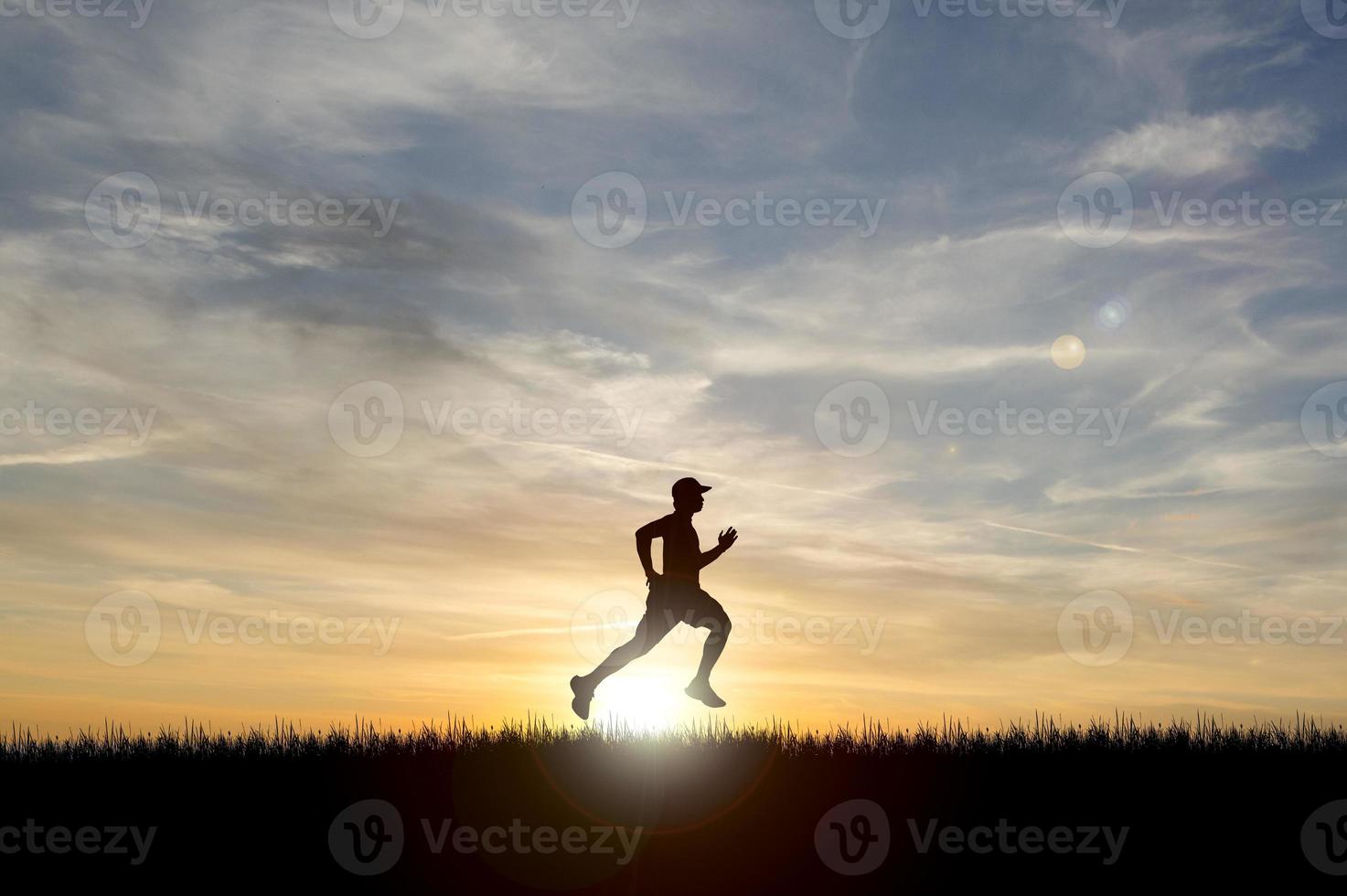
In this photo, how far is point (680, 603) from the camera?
49.0 ft

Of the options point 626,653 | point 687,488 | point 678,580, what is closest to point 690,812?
point 626,653

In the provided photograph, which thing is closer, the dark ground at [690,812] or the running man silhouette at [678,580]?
the dark ground at [690,812]

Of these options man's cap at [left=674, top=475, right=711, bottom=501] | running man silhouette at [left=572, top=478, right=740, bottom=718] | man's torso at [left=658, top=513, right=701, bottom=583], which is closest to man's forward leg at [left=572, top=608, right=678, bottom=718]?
running man silhouette at [left=572, top=478, right=740, bottom=718]

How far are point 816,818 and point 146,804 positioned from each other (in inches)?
335

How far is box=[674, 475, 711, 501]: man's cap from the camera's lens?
15.0m

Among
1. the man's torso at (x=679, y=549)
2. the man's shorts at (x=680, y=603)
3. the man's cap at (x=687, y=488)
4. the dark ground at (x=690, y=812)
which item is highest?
the man's cap at (x=687, y=488)

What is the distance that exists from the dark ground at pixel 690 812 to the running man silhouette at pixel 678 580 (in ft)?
6.24

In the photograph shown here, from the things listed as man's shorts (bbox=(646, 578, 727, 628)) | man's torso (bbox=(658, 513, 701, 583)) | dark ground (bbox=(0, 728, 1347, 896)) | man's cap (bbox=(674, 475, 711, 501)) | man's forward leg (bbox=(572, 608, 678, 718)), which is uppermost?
man's cap (bbox=(674, 475, 711, 501))

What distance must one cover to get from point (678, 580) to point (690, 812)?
2937mm

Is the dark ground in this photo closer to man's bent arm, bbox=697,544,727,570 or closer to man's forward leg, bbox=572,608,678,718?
man's forward leg, bbox=572,608,678,718

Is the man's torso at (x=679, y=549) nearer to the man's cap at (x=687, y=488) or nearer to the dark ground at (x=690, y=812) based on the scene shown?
the man's cap at (x=687, y=488)

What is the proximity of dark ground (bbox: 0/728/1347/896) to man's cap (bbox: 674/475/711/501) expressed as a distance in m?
3.73

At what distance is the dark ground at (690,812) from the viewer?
1212 cm

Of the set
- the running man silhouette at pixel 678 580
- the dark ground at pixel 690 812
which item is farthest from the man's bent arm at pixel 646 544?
the dark ground at pixel 690 812
